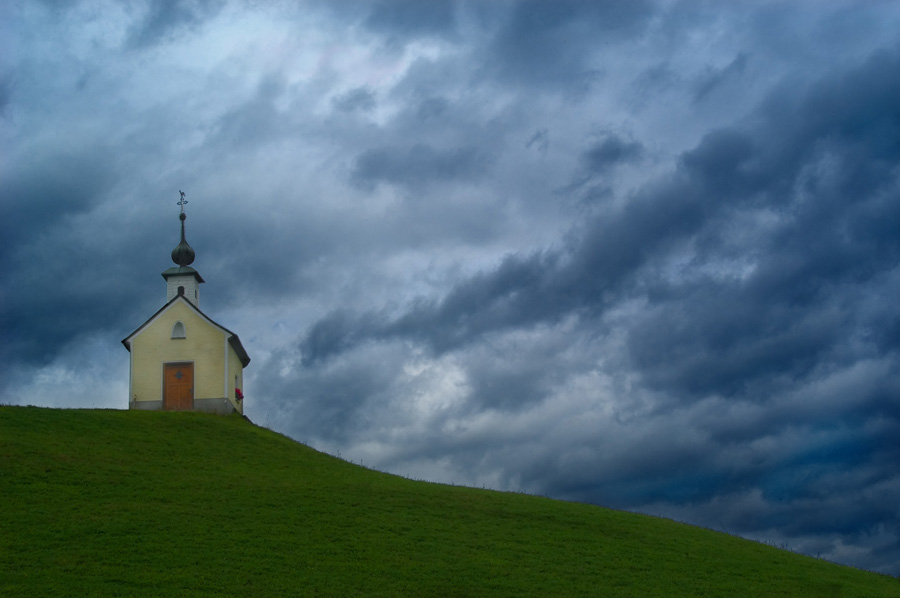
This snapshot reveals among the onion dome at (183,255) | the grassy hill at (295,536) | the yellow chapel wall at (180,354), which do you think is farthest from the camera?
the onion dome at (183,255)

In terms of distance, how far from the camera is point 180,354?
48.0 m

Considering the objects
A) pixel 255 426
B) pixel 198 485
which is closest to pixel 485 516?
pixel 198 485

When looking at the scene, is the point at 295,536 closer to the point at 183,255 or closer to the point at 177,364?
the point at 177,364

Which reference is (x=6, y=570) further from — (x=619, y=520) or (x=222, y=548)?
(x=619, y=520)

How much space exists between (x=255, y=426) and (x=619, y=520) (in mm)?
20617

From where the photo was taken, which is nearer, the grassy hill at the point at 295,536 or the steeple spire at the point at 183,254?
the grassy hill at the point at 295,536

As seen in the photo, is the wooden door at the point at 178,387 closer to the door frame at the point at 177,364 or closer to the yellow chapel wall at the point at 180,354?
the door frame at the point at 177,364

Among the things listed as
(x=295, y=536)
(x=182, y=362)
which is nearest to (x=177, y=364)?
(x=182, y=362)

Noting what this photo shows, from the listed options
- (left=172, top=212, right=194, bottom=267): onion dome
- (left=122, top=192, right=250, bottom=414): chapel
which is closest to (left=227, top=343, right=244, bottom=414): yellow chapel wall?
(left=122, top=192, right=250, bottom=414): chapel

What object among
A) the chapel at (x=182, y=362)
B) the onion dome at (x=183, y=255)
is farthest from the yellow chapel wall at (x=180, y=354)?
the onion dome at (x=183, y=255)

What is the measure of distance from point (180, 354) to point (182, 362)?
441 mm

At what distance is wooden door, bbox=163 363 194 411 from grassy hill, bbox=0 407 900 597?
710 cm

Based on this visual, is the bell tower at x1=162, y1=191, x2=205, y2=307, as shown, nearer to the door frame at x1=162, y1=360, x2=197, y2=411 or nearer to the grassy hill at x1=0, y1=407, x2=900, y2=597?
the door frame at x1=162, y1=360, x2=197, y2=411

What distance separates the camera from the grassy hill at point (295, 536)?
2400 centimetres
